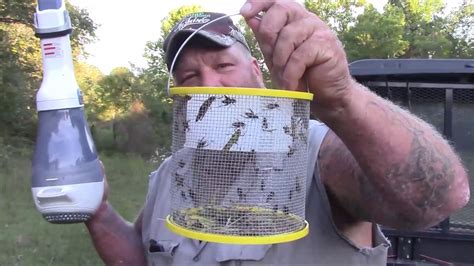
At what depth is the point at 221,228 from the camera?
159 centimetres

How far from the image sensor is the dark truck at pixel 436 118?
4.17 metres

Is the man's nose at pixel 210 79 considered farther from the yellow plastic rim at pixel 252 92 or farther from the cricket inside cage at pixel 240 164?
the yellow plastic rim at pixel 252 92

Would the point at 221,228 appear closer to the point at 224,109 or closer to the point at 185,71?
the point at 224,109

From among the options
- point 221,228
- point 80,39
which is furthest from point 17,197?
point 221,228

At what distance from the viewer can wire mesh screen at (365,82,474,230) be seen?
4211 millimetres

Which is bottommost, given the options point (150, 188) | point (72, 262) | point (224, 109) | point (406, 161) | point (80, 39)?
point (72, 262)

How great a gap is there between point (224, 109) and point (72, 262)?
280 inches

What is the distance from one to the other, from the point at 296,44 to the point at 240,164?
1.05 feet

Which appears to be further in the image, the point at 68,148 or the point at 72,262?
the point at 72,262

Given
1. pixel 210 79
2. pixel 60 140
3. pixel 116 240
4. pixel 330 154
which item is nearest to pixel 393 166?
pixel 330 154

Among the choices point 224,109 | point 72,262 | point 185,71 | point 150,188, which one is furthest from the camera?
point 72,262

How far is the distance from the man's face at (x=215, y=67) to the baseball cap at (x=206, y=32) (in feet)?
0.11

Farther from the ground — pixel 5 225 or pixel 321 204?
pixel 321 204

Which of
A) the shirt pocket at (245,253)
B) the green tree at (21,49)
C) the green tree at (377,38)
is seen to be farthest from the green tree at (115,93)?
the shirt pocket at (245,253)
